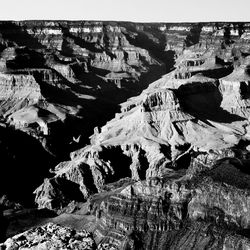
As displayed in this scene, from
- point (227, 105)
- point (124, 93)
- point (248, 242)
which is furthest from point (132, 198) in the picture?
point (124, 93)

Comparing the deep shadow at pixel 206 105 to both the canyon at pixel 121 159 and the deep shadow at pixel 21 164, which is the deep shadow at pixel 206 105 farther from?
the deep shadow at pixel 21 164

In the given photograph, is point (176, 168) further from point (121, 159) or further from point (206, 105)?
point (206, 105)

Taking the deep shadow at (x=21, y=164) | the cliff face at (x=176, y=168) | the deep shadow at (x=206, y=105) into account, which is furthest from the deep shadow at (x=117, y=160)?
the deep shadow at (x=206, y=105)

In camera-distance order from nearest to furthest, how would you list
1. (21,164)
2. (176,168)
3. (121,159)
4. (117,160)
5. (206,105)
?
(176,168) → (117,160) → (121,159) → (21,164) → (206,105)

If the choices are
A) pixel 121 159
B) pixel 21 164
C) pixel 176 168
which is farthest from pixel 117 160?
pixel 21 164

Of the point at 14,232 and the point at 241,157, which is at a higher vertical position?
the point at 241,157

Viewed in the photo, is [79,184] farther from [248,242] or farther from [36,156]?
[248,242]

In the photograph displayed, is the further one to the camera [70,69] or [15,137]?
[70,69]

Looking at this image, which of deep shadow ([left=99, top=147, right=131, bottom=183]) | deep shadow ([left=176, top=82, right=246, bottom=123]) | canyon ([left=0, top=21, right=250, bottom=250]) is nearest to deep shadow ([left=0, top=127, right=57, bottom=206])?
canyon ([left=0, top=21, right=250, bottom=250])
